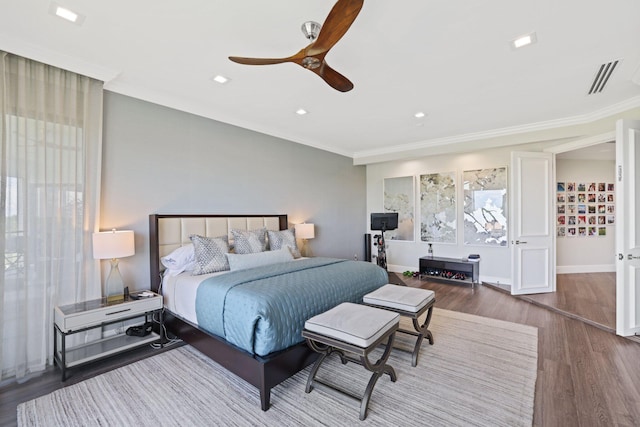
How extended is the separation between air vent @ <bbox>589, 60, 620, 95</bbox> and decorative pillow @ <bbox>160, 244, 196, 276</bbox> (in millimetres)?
4538

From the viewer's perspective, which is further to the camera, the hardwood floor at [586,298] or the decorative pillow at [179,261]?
the hardwood floor at [586,298]

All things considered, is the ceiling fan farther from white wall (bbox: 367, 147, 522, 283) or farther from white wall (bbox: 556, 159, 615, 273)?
white wall (bbox: 556, 159, 615, 273)

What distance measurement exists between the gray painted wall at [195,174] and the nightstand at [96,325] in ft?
1.71

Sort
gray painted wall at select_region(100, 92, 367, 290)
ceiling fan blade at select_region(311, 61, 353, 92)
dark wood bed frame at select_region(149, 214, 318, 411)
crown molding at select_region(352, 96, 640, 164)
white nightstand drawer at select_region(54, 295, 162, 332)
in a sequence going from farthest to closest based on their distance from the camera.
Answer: crown molding at select_region(352, 96, 640, 164) < gray painted wall at select_region(100, 92, 367, 290) < white nightstand drawer at select_region(54, 295, 162, 332) < ceiling fan blade at select_region(311, 61, 353, 92) < dark wood bed frame at select_region(149, 214, 318, 411)

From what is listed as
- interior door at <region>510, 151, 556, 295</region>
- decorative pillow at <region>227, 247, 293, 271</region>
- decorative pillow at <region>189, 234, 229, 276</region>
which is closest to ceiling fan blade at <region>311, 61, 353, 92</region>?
decorative pillow at <region>227, 247, 293, 271</region>

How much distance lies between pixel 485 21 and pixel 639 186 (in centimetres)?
254

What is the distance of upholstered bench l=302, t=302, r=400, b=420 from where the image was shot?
1959 millimetres

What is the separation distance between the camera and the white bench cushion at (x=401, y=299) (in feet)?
8.71

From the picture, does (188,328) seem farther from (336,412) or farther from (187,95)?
(187,95)

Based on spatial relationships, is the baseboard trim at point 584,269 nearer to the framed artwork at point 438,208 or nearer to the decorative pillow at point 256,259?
the framed artwork at point 438,208

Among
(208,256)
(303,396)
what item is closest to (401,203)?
(208,256)

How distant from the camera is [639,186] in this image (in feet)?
9.95

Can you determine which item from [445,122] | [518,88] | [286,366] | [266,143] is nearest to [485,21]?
[518,88]

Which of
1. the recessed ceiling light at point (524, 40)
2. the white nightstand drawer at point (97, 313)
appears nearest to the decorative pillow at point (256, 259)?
the white nightstand drawer at point (97, 313)
